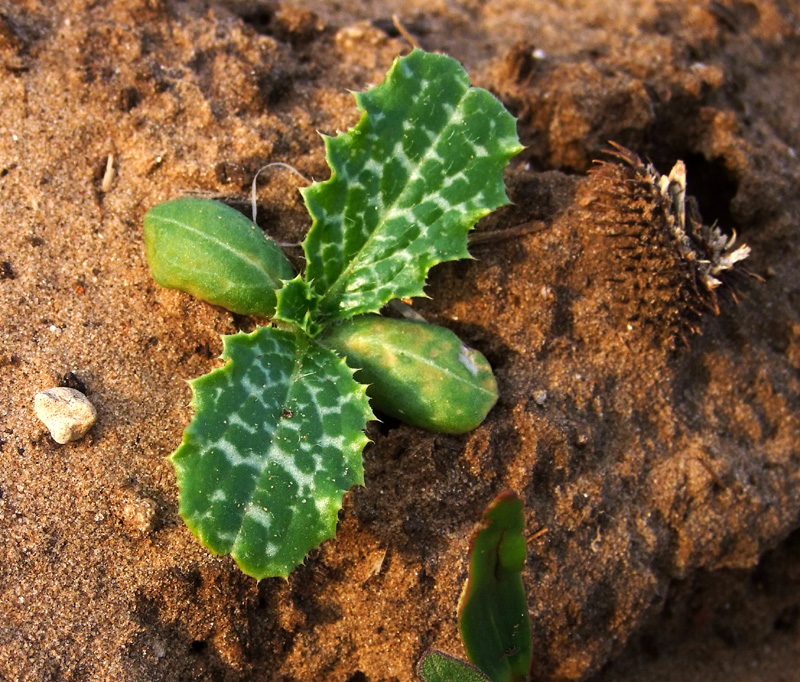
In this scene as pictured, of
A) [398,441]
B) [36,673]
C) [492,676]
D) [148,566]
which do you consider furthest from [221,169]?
[492,676]

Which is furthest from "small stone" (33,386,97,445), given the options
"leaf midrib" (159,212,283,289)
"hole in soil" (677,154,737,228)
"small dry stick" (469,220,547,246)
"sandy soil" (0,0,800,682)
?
"hole in soil" (677,154,737,228)

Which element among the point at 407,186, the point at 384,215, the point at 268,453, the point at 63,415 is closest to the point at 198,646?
the point at 268,453

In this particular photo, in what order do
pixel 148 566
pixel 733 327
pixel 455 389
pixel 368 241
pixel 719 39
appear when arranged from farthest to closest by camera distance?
pixel 719 39, pixel 733 327, pixel 368 241, pixel 455 389, pixel 148 566

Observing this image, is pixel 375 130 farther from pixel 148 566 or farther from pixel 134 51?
pixel 148 566

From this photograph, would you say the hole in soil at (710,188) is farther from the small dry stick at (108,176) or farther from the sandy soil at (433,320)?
the small dry stick at (108,176)

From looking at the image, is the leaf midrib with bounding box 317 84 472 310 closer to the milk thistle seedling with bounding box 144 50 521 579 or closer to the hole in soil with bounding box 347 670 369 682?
the milk thistle seedling with bounding box 144 50 521 579

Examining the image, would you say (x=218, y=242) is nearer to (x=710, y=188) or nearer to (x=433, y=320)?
(x=433, y=320)
